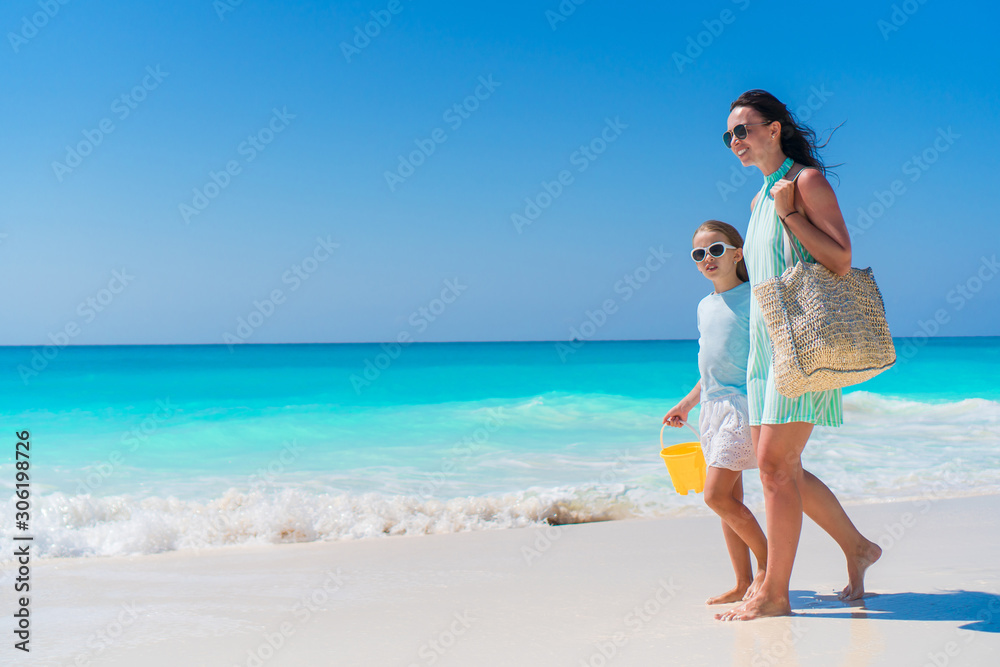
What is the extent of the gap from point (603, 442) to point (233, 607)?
24.9ft

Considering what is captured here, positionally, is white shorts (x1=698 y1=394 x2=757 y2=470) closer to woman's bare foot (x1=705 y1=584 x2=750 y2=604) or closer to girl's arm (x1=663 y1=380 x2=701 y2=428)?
girl's arm (x1=663 y1=380 x2=701 y2=428)

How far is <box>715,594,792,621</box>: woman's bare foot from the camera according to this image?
267 centimetres

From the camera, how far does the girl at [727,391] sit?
2838 mm

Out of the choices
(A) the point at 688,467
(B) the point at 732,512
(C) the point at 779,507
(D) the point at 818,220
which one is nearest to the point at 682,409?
(A) the point at 688,467

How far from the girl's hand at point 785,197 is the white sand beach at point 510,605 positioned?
1419 mm

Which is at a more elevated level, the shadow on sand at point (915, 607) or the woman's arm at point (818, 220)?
the woman's arm at point (818, 220)

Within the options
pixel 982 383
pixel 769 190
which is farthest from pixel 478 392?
pixel 769 190

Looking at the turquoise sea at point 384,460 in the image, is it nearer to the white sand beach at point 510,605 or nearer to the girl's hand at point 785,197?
the white sand beach at point 510,605

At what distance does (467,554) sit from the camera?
423 centimetres

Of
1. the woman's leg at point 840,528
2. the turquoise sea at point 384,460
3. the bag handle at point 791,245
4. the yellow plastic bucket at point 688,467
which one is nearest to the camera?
the bag handle at point 791,245

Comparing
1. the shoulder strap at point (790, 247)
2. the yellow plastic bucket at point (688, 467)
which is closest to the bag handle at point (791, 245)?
the shoulder strap at point (790, 247)

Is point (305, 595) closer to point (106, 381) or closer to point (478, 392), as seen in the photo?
point (478, 392)

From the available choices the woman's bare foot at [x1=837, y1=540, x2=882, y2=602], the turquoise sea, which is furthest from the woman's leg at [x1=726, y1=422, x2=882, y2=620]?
the turquoise sea

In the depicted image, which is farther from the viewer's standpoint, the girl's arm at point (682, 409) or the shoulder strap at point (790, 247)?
the girl's arm at point (682, 409)
